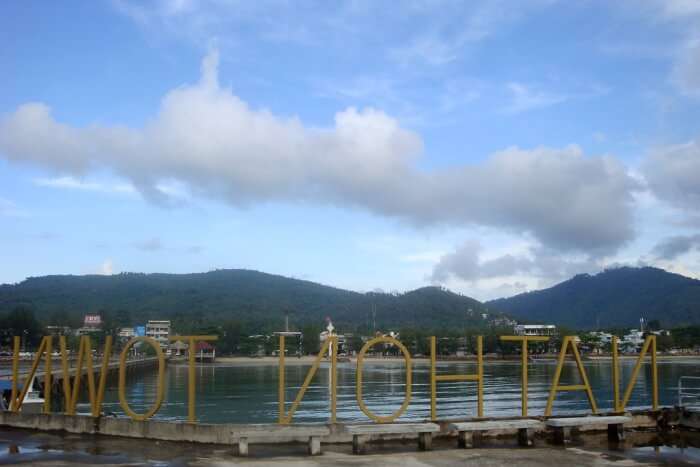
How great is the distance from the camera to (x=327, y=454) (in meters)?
15.9

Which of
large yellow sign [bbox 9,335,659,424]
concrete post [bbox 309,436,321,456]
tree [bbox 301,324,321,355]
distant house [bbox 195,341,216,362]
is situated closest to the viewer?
concrete post [bbox 309,436,321,456]

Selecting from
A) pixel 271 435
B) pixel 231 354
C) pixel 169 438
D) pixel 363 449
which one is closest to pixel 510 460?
pixel 363 449

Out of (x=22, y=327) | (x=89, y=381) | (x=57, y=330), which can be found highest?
(x=89, y=381)

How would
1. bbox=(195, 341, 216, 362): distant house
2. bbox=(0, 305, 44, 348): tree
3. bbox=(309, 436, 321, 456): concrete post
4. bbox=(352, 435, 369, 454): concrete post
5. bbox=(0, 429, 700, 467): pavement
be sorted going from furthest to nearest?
bbox=(195, 341, 216, 362): distant house
bbox=(0, 305, 44, 348): tree
bbox=(352, 435, 369, 454): concrete post
bbox=(309, 436, 321, 456): concrete post
bbox=(0, 429, 700, 467): pavement

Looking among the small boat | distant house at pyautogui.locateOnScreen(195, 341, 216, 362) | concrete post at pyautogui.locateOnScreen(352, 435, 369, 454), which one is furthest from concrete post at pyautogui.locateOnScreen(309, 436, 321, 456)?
distant house at pyautogui.locateOnScreen(195, 341, 216, 362)

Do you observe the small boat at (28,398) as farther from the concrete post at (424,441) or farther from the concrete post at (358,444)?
the concrete post at (424,441)

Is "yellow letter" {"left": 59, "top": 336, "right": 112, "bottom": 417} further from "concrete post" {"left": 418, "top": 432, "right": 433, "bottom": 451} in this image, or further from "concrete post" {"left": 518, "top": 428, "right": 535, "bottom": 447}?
"concrete post" {"left": 518, "top": 428, "right": 535, "bottom": 447}

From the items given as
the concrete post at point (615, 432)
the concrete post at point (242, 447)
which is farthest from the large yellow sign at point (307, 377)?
the concrete post at point (242, 447)

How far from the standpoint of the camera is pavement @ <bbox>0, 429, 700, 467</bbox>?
48.3 ft

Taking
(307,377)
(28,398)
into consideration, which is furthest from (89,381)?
(28,398)

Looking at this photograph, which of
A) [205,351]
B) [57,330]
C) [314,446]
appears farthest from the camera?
[205,351]

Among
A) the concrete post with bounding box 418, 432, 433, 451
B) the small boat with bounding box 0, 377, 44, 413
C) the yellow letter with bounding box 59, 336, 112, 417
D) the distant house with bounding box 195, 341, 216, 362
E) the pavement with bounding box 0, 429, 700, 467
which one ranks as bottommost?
the distant house with bounding box 195, 341, 216, 362

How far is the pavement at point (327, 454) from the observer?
48.3ft

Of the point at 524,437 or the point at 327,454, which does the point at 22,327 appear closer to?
the point at 327,454
